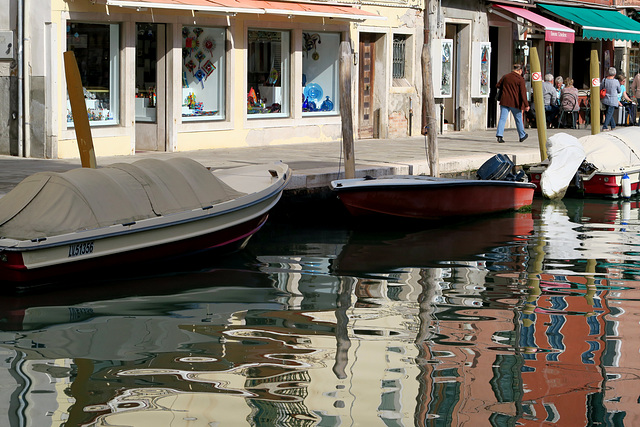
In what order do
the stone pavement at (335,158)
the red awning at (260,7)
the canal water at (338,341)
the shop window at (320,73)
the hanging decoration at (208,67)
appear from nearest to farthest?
the canal water at (338,341) < the stone pavement at (335,158) < the red awning at (260,7) < the hanging decoration at (208,67) < the shop window at (320,73)

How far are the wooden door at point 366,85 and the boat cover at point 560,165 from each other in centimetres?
546

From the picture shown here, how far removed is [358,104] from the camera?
69.3 ft

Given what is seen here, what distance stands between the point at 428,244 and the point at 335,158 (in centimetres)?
443

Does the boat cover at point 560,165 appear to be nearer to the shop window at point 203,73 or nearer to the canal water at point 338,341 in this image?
the canal water at point 338,341

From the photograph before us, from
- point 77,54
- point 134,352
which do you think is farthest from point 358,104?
point 134,352

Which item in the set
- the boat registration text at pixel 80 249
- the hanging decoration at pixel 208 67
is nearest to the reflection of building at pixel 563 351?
the boat registration text at pixel 80 249

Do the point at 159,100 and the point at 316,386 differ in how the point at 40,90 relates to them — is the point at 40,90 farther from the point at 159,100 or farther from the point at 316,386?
the point at 316,386

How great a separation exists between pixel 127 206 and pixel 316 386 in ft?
13.3

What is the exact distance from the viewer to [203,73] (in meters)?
18.1

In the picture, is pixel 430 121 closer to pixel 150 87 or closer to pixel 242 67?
pixel 242 67

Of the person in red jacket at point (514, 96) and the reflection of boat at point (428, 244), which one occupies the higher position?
the person in red jacket at point (514, 96)

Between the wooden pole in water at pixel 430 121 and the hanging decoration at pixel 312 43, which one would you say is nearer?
the wooden pole in water at pixel 430 121

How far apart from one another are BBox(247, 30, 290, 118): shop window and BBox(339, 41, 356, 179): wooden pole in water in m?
4.78

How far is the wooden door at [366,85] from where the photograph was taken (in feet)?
69.7
